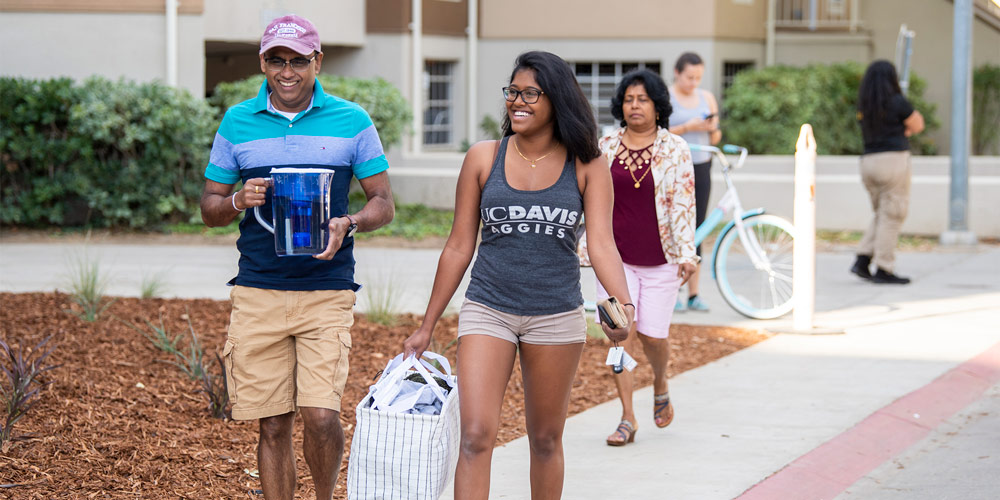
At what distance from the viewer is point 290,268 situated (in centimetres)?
448

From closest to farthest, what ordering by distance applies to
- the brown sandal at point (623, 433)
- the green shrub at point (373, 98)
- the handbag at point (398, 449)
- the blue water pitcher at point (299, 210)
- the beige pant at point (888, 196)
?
the handbag at point (398, 449) → the blue water pitcher at point (299, 210) → the brown sandal at point (623, 433) → the beige pant at point (888, 196) → the green shrub at point (373, 98)

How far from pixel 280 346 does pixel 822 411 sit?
361 cm

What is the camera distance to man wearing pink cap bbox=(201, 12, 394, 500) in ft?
14.5

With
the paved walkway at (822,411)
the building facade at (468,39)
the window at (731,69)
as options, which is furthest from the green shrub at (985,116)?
the paved walkway at (822,411)

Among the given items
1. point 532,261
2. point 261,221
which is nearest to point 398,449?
point 532,261

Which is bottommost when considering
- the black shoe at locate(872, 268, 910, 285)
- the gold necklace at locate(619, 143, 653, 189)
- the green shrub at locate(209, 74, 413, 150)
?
the black shoe at locate(872, 268, 910, 285)

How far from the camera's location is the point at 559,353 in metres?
4.41

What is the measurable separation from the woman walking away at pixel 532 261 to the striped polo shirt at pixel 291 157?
0.40 m

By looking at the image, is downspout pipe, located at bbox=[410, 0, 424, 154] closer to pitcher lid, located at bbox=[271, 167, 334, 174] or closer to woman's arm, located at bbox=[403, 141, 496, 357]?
woman's arm, located at bbox=[403, 141, 496, 357]

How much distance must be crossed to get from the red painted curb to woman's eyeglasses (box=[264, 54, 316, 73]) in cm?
263

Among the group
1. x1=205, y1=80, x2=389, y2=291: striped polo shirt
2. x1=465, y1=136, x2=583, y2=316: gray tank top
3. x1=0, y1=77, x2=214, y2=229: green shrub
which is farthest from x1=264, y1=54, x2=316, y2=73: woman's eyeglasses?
x1=0, y1=77, x2=214, y2=229: green shrub

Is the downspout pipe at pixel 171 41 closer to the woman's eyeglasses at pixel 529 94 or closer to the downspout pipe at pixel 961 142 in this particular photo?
the downspout pipe at pixel 961 142

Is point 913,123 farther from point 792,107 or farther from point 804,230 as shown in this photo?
point 792,107

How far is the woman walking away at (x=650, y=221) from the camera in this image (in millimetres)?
6270
